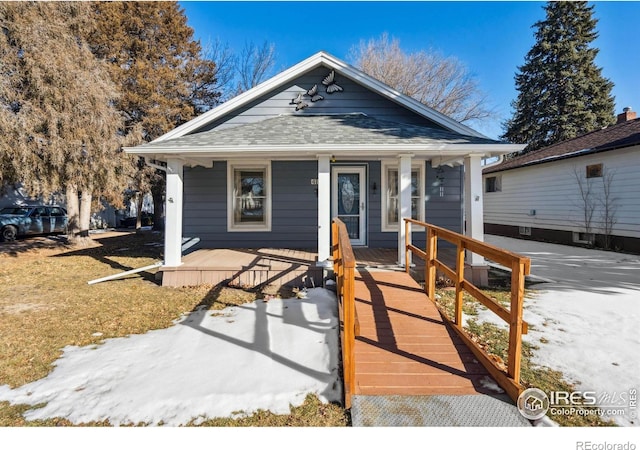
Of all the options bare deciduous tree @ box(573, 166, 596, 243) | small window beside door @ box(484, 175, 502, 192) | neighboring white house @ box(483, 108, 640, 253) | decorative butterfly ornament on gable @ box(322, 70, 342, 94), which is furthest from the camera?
small window beside door @ box(484, 175, 502, 192)

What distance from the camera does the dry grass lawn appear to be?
2.60 meters

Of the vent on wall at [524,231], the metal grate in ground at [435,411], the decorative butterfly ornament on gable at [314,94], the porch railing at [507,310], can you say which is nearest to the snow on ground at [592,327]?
the porch railing at [507,310]

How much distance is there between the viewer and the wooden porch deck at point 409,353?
276 cm

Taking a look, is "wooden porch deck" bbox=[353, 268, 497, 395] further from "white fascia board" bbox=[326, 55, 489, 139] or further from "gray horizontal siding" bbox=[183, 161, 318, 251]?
"white fascia board" bbox=[326, 55, 489, 139]

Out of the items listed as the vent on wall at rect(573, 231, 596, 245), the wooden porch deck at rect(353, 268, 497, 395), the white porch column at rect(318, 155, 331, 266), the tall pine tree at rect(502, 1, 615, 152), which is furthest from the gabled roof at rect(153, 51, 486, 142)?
the tall pine tree at rect(502, 1, 615, 152)

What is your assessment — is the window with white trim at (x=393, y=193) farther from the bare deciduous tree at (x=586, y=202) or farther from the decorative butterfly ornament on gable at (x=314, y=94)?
the bare deciduous tree at (x=586, y=202)

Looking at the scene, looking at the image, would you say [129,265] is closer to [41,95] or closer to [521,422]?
[41,95]

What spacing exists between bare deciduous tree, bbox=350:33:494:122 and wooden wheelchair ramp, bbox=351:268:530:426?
63.7 ft

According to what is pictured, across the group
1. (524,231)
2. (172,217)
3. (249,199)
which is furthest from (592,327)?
(524,231)

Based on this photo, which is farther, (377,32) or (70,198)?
(377,32)

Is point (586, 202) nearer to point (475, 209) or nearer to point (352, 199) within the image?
point (475, 209)

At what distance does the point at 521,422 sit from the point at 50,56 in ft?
38.5

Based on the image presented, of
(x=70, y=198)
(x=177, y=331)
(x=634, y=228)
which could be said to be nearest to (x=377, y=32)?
(x=634, y=228)

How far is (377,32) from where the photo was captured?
20.4 metres
